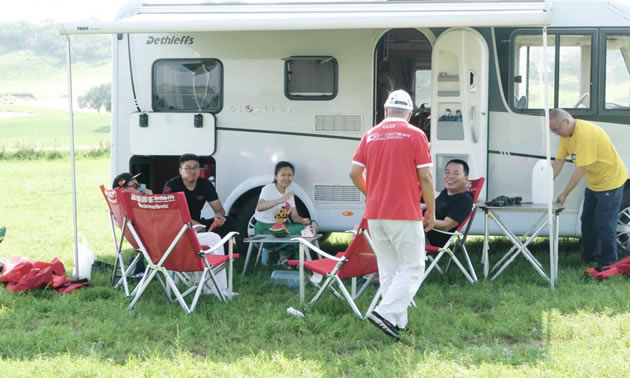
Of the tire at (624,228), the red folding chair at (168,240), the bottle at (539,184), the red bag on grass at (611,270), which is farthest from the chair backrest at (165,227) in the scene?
the tire at (624,228)

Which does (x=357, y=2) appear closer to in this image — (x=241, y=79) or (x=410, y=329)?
(x=241, y=79)

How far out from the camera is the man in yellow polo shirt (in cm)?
606

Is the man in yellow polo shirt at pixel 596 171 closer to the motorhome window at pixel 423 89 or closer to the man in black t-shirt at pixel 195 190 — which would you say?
the motorhome window at pixel 423 89

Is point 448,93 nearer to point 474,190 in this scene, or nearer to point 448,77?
point 448,77

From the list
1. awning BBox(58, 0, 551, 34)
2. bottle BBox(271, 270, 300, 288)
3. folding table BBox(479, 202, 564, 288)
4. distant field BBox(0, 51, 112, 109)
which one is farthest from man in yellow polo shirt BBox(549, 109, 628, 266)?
distant field BBox(0, 51, 112, 109)

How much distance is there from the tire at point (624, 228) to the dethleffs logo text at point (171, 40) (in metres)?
3.81

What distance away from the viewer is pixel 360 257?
4.97 meters

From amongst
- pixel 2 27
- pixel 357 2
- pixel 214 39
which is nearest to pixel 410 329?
pixel 357 2

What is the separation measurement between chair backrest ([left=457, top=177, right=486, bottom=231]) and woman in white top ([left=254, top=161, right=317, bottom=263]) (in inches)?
51.7

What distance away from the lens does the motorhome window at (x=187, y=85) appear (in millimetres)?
6895

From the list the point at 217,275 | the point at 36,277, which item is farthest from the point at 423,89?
the point at 36,277

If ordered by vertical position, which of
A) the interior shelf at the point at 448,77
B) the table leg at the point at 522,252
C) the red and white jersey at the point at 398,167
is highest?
the interior shelf at the point at 448,77

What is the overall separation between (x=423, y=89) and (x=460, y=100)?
1676mm

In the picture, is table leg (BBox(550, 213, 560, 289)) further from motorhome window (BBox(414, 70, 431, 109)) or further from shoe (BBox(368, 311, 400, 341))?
motorhome window (BBox(414, 70, 431, 109))
